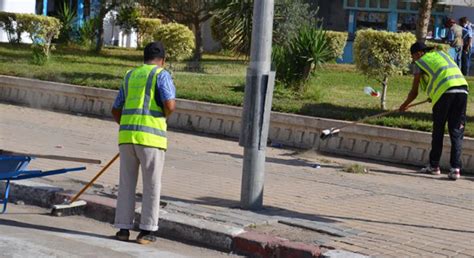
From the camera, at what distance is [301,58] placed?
1719 centimetres

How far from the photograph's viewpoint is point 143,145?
8.10 meters

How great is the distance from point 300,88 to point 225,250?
8973mm

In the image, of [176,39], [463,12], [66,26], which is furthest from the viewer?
[463,12]

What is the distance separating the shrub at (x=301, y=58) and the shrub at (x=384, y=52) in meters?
1.57

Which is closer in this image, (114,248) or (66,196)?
(114,248)

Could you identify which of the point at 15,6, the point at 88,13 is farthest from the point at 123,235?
the point at 88,13

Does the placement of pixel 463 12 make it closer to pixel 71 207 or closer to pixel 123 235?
pixel 71 207

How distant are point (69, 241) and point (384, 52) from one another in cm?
836

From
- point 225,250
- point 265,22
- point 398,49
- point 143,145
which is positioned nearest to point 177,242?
point 225,250

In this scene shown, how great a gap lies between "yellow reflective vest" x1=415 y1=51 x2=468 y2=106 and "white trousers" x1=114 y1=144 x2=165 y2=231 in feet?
15.8

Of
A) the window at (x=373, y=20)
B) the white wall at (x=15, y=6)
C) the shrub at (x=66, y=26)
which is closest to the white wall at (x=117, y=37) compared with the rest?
the shrub at (x=66, y=26)

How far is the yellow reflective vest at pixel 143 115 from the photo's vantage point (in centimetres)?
812

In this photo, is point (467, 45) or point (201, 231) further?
point (467, 45)

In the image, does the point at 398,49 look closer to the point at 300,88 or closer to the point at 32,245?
the point at 300,88
